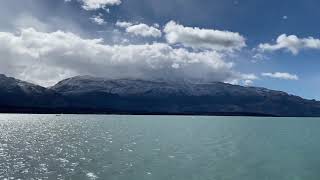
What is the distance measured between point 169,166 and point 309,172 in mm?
22515

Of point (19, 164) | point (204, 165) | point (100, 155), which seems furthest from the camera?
point (100, 155)

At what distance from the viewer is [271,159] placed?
83.4 m

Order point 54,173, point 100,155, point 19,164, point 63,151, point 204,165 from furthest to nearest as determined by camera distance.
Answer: point 63,151
point 100,155
point 204,165
point 19,164
point 54,173

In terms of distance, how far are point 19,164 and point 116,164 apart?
50.4 feet

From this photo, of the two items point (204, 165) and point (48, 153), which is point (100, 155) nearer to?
point (48, 153)

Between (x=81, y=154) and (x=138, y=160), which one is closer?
(x=138, y=160)

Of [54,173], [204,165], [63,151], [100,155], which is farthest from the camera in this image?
[63,151]

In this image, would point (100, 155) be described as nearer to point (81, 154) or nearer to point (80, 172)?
point (81, 154)

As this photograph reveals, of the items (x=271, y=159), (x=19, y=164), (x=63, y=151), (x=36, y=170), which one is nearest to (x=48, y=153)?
(x=63, y=151)

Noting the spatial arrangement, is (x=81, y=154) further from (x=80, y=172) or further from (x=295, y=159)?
(x=295, y=159)

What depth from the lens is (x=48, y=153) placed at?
275 ft

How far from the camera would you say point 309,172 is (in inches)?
2670

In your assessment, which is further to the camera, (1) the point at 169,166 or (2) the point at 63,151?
(2) the point at 63,151

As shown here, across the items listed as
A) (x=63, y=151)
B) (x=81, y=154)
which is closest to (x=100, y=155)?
(x=81, y=154)
